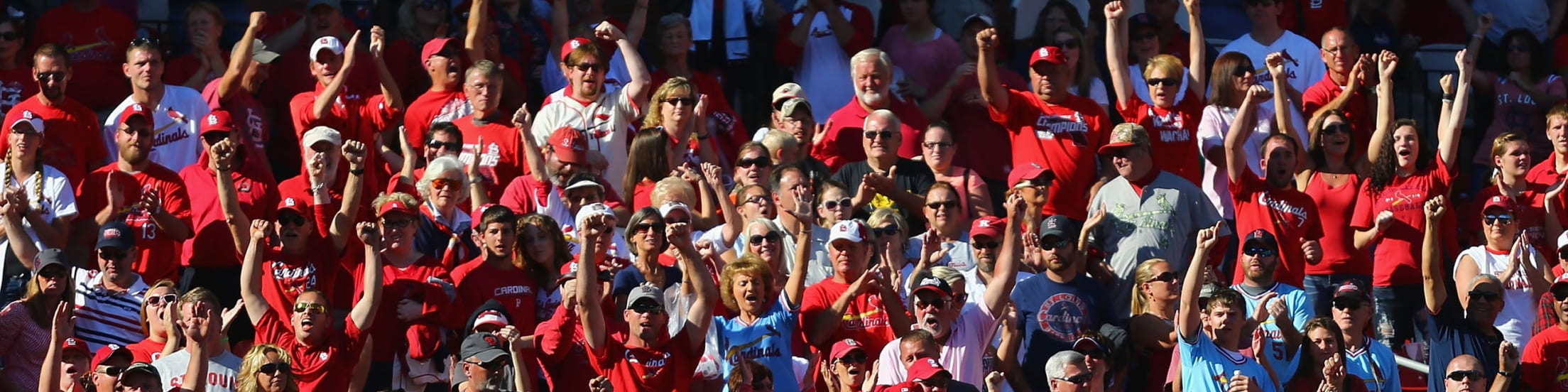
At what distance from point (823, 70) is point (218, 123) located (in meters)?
3.86

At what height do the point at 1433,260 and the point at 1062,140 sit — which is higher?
the point at 1062,140

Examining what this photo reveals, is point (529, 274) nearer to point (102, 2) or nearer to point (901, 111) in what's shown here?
point (901, 111)

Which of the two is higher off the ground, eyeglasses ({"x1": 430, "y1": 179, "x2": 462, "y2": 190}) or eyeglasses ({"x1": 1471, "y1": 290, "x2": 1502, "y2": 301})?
eyeglasses ({"x1": 430, "y1": 179, "x2": 462, "y2": 190})

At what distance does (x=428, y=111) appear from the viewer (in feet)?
52.2

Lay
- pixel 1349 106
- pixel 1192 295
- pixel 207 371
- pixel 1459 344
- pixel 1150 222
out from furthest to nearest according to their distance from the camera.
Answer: pixel 1349 106, pixel 1150 222, pixel 1459 344, pixel 1192 295, pixel 207 371

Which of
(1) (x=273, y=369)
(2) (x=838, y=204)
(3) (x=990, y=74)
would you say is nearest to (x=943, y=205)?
(2) (x=838, y=204)

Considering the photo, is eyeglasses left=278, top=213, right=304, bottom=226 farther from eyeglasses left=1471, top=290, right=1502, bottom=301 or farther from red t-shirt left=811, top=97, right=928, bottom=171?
eyeglasses left=1471, top=290, right=1502, bottom=301

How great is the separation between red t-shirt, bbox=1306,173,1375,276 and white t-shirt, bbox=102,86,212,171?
564 cm

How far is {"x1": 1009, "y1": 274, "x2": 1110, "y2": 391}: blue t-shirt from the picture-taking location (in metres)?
13.7

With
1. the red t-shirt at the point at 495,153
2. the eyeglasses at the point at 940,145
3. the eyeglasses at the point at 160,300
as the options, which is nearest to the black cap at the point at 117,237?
the eyeglasses at the point at 160,300

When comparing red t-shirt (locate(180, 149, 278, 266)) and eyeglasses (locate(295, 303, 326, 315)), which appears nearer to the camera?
eyeglasses (locate(295, 303, 326, 315))

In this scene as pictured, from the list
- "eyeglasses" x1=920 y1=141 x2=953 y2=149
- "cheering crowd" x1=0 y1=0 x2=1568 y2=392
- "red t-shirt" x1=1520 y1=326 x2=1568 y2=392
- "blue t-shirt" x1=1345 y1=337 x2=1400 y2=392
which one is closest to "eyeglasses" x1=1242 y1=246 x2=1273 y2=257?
"cheering crowd" x1=0 y1=0 x2=1568 y2=392

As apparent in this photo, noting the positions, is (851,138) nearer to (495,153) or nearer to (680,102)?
(680,102)

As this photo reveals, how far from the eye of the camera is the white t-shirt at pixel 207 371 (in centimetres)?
1294
